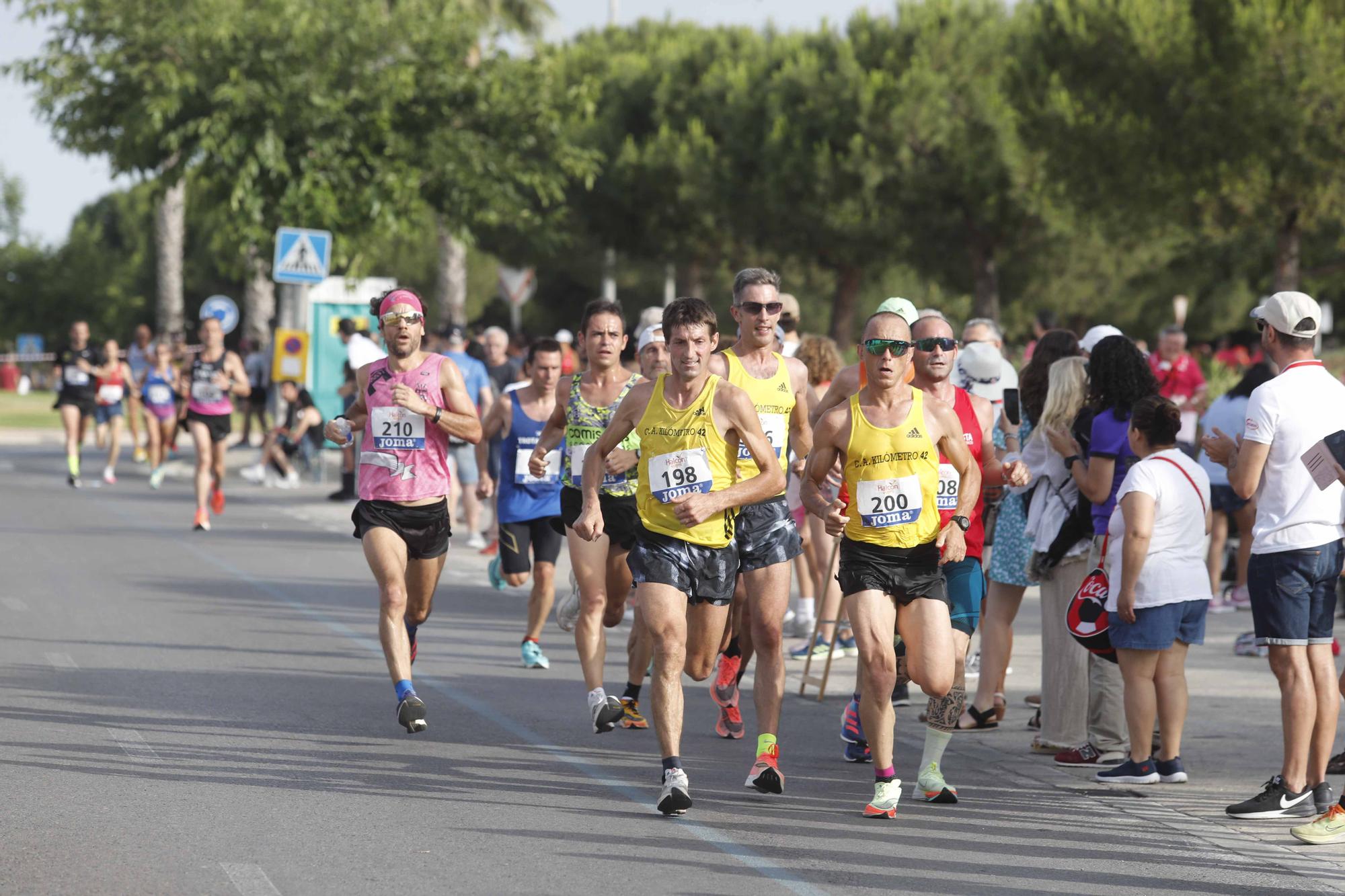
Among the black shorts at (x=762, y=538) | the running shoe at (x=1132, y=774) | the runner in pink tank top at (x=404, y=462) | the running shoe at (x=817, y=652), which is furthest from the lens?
the running shoe at (x=817, y=652)

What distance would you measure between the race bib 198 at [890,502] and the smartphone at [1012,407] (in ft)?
8.18

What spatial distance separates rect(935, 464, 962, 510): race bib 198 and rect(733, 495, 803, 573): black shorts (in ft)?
2.18

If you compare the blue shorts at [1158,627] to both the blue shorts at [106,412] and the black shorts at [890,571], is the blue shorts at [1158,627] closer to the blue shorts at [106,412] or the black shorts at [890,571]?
the black shorts at [890,571]

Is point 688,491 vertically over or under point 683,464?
under

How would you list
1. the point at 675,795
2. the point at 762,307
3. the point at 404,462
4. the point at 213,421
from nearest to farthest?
1. the point at 675,795
2. the point at 762,307
3. the point at 404,462
4. the point at 213,421

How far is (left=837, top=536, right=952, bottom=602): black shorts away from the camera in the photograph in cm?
673

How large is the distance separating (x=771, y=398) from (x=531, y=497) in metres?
2.37

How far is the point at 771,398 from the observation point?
793 centimetres

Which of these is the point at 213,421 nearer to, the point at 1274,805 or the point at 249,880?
the point at 249,880

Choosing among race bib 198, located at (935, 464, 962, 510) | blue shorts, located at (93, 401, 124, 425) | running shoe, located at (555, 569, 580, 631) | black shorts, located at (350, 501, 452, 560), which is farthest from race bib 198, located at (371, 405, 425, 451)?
blue shorts, located at (93, 401, 124, 425)

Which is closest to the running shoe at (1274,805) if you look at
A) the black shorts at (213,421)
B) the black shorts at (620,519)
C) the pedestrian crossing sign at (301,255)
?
the black shorts at (620,519)

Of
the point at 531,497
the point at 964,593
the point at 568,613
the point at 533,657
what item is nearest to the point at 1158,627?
the point at 964,593

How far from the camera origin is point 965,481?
23.2ft

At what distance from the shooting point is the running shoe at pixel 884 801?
6699mm
